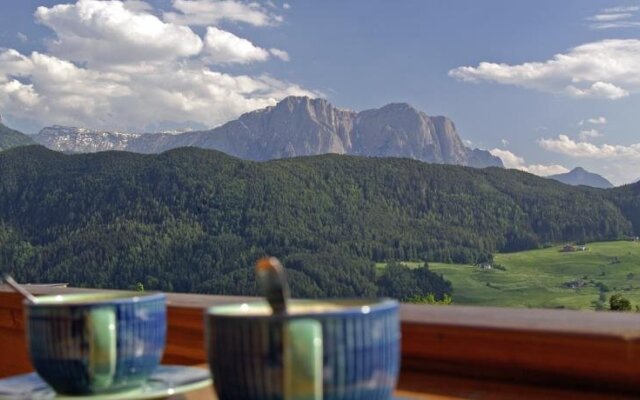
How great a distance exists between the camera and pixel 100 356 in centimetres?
99

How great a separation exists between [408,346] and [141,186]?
12044 centimetres

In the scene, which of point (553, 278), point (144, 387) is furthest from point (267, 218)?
point (144, 387)

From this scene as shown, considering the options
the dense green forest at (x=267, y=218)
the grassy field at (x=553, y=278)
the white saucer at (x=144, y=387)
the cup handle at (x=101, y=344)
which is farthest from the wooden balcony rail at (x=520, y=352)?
the dense green forest at (x=267, y=218)

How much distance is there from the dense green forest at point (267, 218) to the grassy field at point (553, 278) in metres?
4.67

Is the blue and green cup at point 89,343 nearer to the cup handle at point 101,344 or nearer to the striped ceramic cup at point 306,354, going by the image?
the cup handle at point 101,344

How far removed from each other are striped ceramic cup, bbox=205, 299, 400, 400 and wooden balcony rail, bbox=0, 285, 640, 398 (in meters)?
0.33

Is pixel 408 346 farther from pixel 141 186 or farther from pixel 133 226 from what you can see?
Result: pixel 141 186

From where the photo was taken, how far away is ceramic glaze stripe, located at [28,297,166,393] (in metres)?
0.98

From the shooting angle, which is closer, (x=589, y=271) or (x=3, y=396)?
(x=3, y=396)

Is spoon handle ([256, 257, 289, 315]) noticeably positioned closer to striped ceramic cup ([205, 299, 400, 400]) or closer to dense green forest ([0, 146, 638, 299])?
striped ceramic cup ([205, 299, 400, 400])

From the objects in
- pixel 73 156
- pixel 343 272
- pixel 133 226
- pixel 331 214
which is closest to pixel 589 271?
pixel 343 272

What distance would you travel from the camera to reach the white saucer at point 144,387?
3.30 feet

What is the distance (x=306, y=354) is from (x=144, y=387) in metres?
0.44

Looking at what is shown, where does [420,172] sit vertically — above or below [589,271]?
above
